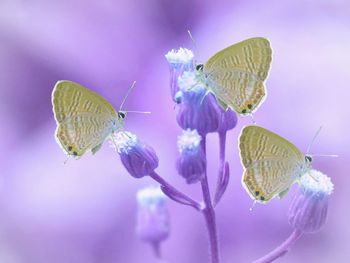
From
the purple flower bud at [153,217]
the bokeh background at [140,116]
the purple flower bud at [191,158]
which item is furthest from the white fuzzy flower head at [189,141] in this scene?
the bokeh background at [140,116]

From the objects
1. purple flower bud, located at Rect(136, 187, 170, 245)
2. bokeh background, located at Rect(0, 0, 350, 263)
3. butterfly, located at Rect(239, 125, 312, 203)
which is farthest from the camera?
bokeh background, located at Rect(0, 0, 350, 263)

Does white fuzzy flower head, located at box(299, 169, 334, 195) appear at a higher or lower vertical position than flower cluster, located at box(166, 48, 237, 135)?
lower

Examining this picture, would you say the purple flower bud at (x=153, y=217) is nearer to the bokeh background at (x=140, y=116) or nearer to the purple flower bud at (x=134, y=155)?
the purple flower bud at (x=134, y=155)

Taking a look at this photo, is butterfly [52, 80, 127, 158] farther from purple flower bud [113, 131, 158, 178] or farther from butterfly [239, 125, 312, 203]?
butterfly [239, 125, 312, 203]

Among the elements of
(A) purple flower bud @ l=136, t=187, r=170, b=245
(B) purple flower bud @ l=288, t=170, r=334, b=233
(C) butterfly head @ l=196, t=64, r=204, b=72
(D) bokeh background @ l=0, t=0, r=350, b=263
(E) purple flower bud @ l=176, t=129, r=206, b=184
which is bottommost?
(D) bokeh background @ l=0, t=0, r=350, b=263

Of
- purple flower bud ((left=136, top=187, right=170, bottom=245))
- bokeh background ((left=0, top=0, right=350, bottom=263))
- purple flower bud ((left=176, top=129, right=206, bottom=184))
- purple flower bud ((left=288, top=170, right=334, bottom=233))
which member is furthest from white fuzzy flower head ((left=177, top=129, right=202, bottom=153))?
bokeh background ((left=0, top=0, right=350, bottom=263))

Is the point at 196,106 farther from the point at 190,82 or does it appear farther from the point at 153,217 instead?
the point at 153,217

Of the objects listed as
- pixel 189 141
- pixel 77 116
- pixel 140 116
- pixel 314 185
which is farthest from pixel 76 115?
pixel 140 116
